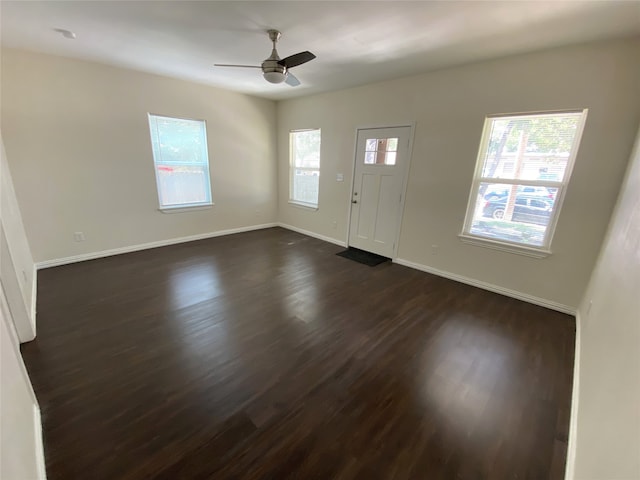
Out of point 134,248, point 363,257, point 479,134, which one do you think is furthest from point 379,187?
point 134,248

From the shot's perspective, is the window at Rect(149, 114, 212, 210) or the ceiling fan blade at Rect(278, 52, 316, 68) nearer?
the ceiling fan blade at Rect(278, 52, 316, 68)

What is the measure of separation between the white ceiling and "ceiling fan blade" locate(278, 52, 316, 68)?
0.26 m

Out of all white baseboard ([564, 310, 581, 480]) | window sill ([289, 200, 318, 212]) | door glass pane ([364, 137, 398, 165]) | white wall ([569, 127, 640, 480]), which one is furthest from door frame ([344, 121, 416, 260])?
white baseboard ([564, 310, 581, 480])

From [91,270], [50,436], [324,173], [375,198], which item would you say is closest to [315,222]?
[324,173]

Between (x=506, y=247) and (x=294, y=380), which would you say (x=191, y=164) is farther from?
(x=506, y=247)

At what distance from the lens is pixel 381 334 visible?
8.03 feet

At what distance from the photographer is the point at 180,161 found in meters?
4.52

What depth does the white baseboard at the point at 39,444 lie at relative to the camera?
1254 millimetres

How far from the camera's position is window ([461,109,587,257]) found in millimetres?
2730

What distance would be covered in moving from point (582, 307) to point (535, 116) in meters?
2.05

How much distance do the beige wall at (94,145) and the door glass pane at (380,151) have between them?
2.56 meters

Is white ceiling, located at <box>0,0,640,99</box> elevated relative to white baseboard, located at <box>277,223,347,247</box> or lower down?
elevated

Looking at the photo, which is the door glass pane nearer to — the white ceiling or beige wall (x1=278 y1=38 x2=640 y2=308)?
beige wall (x1=278 y1=38 x2=640 y2=308)

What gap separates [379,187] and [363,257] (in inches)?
46.0
